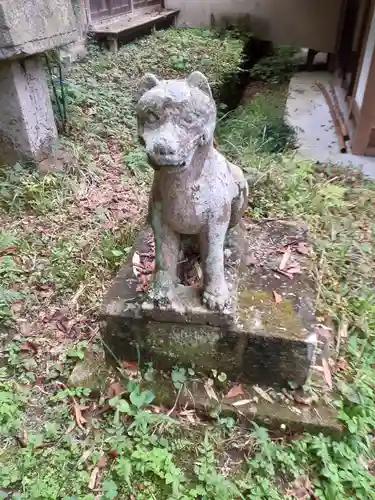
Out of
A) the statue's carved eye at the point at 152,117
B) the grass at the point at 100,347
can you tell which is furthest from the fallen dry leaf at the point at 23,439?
the statue's carved eye at the point at 152,117

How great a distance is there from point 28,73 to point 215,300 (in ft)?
10.9

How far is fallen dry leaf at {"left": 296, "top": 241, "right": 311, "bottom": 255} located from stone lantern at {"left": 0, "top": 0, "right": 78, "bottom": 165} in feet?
9.67

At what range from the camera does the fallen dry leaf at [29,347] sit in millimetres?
2807

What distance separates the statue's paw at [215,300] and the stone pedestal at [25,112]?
10.2 feet

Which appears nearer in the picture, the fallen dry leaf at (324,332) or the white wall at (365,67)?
the fallen dry leaf at (324,332)

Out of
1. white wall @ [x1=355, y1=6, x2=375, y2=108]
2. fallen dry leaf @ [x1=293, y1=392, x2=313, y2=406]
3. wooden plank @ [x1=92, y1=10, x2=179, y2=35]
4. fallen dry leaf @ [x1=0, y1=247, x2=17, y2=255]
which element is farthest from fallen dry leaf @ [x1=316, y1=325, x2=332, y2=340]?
wooden plank @ [x1=92, y1=10, x2=179, y2=35]

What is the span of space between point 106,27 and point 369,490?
7.55 m

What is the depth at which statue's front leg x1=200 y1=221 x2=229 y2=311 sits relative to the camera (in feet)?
6.49

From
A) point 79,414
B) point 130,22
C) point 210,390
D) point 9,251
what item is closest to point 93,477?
point 79,414

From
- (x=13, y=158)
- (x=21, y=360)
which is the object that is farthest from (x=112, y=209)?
(x=21, y=360)

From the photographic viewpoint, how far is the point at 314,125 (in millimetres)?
6238

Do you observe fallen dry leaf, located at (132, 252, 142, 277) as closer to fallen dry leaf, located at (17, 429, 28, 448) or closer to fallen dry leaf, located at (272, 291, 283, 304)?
fallen dry leaf, located at (272, 291, 283, 304)

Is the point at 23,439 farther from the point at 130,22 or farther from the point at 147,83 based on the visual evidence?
the point at 130,22

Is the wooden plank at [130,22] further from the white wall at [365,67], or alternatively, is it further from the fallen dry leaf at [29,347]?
the fallen dry leaf at [29,347]
